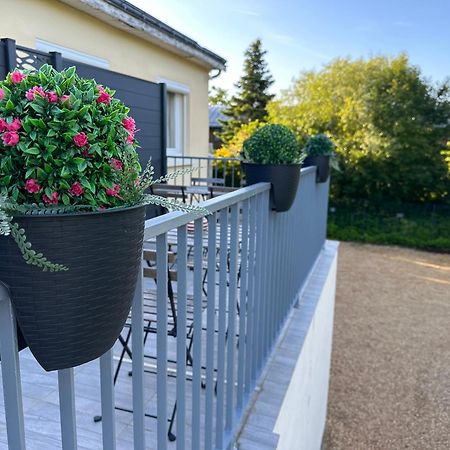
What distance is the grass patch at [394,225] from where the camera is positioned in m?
13.5

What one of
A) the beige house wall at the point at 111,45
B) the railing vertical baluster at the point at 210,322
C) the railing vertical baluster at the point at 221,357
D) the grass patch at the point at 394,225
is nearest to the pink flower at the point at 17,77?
the railing vertical baluster at the point at 210,322

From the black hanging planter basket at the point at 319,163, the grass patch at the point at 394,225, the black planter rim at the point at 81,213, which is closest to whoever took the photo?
the black planter rim at the point at 81,213

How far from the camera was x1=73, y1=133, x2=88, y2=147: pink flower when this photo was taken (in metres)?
0.79

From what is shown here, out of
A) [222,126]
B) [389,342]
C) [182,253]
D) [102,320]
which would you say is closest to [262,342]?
[182,253]

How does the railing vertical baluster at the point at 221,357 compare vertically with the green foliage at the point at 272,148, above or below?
below

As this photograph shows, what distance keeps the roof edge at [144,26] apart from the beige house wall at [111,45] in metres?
0.12

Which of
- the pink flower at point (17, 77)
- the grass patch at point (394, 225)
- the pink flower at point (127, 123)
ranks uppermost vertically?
the pink flower at point (17, 77)

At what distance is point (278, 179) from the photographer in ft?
8.10

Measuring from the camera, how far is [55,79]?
84 cm

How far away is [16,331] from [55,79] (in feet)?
1.66

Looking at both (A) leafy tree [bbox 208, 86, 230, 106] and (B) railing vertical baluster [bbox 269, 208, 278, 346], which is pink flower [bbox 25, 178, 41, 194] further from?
(A) leafy tree [bbox 208, 86, 230, 106]

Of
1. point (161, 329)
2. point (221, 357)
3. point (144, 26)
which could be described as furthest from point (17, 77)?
point (144, 26)

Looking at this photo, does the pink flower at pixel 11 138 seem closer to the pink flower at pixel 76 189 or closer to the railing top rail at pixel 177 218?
the pink flower at pixel 76 189

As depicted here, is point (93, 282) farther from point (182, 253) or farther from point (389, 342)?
point (389, 342)
